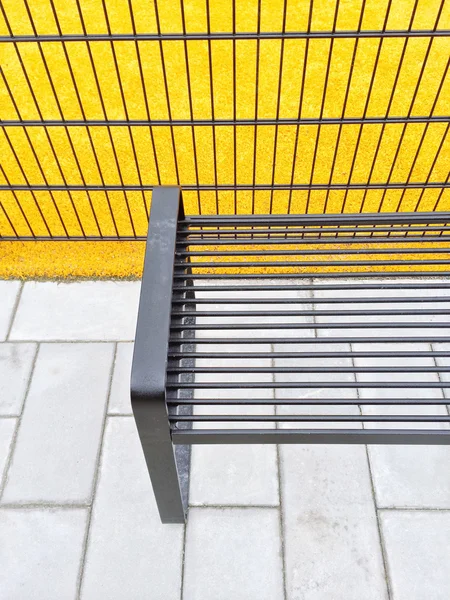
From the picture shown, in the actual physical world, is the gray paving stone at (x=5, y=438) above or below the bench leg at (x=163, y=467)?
above

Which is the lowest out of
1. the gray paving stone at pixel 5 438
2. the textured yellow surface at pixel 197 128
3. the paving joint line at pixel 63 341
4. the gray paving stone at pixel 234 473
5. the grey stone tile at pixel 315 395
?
the gray paving stone at pixel 234 473

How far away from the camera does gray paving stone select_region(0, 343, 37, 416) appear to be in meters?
2.74

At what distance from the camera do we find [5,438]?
2650mm

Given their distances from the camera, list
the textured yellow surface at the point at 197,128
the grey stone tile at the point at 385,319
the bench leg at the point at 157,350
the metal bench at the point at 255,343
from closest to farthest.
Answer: the bench leg at the point at 157,350, the metal bench at the point at 255,343, the grey stone tile at the point at 385,319, the textured yellow surface at the point at 197,128

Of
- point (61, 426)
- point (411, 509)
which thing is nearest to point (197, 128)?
point (61, 426)

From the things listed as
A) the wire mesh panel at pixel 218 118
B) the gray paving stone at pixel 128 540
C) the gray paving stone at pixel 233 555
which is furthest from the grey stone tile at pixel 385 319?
the gray paving stone at pixel 128 540

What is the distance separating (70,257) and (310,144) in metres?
1.62

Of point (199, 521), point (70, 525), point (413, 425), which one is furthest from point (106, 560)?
point (413, 425)

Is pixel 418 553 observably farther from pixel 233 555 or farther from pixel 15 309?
pixel 15 309

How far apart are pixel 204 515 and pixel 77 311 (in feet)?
4.05

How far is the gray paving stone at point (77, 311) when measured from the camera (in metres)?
2.96

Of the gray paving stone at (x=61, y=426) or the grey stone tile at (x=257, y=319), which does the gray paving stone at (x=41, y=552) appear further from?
the grey stone tile at (x=257, y=319)

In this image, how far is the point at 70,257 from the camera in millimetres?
3295

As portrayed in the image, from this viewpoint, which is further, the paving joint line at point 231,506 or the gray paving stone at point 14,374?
the gray paving stone at point 14,374
